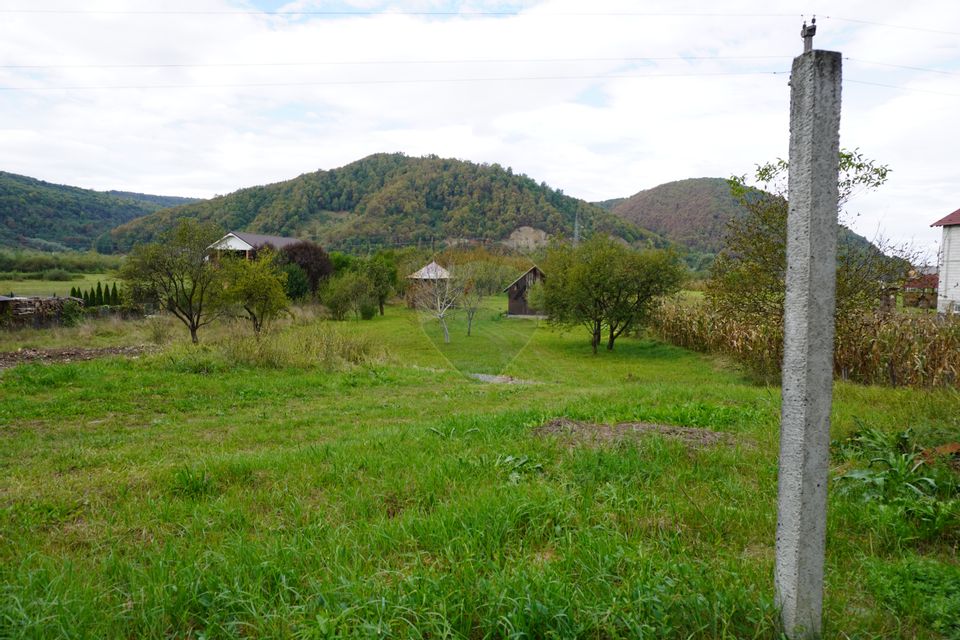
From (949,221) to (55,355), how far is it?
125 feet

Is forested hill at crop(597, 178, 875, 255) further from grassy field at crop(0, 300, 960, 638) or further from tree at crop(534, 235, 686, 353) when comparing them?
grassy field at crop(0, 300, 960, 638)

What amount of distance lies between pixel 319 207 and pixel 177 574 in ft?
342

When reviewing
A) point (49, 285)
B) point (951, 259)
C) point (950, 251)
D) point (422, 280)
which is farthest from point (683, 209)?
point (49, 285)

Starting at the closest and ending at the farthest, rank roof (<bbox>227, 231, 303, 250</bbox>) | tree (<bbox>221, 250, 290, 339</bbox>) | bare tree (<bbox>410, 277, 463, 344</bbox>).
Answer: tree (<bbox>221, 250, 290, 339</bbox>)
bare tree (<bbox>410, 277, 463, 344</bbox>)
roof (<bbox>227, 231, 303, 250</bbox>)

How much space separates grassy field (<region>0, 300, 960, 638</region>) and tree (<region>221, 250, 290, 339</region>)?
45.8ft

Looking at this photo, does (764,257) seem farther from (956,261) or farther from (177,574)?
(956,261)

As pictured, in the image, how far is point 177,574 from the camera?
274 cm

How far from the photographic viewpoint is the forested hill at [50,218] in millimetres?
65938

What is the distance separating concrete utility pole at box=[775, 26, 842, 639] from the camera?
199 cm

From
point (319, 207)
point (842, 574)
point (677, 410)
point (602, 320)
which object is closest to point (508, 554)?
point (842, 574)

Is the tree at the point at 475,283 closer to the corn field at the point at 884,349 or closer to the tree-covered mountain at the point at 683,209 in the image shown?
the corn field at the point at 884,349

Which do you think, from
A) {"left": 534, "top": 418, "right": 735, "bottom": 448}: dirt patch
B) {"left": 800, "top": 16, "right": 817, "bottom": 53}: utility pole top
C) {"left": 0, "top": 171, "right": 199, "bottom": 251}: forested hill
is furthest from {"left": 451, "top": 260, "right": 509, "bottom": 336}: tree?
{"left": 0, "top": 171, "right": 199, "bottom": 251}: forested hill

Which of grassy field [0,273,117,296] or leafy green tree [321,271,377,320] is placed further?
leafy green tree [321,271,377,320]

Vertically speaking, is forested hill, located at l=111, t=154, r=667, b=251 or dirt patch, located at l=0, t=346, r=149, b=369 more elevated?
forested hill, located at l=111, t=154, r=667, b=251
